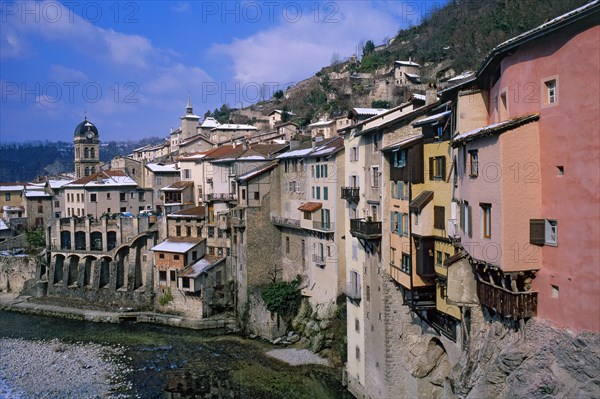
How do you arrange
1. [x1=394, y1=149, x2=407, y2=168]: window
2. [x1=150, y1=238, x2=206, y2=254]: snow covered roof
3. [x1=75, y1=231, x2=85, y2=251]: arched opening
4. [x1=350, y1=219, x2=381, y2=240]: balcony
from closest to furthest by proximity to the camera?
[x1=394, y1=149, x2=407, y2=168]: window
[x1=350, y1=219, x2=381, y2=240]: balcony
[x1=150, y1=238, x2=206, y2=254]: snow covered roof
[x1=75, y1=231, x2=85, y2=251]: arched opening

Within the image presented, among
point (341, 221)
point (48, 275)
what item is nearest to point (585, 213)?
point (341, 221)

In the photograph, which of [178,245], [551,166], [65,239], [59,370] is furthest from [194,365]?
[65,239]

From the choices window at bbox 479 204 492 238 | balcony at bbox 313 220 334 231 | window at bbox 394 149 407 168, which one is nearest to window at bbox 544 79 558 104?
window at bbox 479 204 492 238

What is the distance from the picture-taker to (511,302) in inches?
612

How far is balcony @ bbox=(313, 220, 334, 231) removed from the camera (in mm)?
39094

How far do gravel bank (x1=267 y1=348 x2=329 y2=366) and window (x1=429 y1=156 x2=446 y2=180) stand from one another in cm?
1789

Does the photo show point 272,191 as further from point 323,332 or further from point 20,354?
point 20,354

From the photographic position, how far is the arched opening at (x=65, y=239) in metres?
64.4

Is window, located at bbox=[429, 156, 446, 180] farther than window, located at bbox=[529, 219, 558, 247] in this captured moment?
Yes

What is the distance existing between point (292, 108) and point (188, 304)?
3293 inches

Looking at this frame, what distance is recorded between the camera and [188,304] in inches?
2036

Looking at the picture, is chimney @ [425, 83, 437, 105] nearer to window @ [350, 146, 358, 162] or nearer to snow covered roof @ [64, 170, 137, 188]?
window @ [350, 146, 358, 162]

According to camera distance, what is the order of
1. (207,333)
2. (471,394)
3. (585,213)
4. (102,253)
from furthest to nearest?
(102,253) < (207,333) < (471,394) < (585,213)

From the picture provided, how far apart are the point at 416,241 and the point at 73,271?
Result: 50.3 meters
